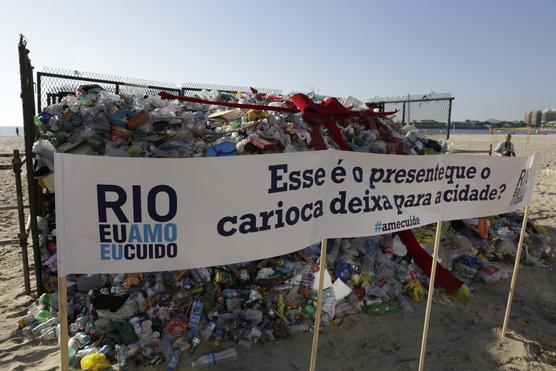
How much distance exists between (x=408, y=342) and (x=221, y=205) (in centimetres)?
292

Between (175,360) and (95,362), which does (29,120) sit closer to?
(95,362)

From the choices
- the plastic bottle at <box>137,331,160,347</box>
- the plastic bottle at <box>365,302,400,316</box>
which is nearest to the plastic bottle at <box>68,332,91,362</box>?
the plastic bottle at <box>137,331,160,347</box>

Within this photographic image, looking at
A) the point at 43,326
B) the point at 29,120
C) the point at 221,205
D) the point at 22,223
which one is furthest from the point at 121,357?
the point at 29,120

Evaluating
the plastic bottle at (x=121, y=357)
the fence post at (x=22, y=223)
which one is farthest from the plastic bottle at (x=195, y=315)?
the fence post at (x=22, y=223)

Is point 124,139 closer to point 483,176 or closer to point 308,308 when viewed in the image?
point 308,308

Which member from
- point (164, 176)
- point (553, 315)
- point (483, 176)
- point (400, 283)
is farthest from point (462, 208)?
point (164, 176)

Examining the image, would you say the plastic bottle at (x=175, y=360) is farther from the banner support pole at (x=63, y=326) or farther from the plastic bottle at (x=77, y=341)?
the banner support pole at (x=63, y=326)

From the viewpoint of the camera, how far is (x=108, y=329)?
3.76m

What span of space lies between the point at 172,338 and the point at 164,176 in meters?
2.37

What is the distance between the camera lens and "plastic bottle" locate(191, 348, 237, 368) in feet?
11.1

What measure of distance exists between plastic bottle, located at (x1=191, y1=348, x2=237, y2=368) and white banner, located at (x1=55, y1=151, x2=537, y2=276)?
1682 millimetres

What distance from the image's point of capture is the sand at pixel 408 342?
3.50 meters

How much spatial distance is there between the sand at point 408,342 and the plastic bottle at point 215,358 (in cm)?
7

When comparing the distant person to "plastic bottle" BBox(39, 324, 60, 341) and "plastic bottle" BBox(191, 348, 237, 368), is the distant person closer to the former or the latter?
"plastic bottle" BBox(191, 348, 237, 368)
